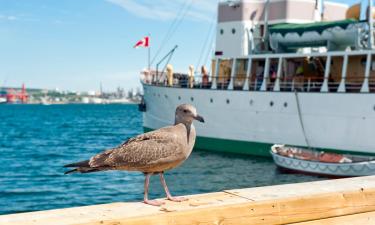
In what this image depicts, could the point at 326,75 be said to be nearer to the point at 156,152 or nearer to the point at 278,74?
the point at 278,74

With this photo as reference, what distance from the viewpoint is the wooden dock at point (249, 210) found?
10.4 ft

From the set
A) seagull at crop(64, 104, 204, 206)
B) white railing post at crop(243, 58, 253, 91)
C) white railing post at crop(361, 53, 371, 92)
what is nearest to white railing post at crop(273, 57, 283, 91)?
white railing post at crop(243, 58, 253, 91)

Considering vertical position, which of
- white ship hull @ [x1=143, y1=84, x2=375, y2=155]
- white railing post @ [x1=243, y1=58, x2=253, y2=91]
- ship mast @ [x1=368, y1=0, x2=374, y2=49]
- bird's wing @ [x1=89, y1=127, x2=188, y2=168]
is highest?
ship mast @ [x1=368, y1=0, x2=374, y2=49]

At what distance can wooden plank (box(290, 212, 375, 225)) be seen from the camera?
12.1ft

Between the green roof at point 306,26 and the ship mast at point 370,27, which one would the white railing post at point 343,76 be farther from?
the green roof at point 306,26

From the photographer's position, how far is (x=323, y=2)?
33188 mm

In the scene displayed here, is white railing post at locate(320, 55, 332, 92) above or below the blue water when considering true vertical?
above

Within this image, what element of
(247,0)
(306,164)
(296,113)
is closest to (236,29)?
(247,0)

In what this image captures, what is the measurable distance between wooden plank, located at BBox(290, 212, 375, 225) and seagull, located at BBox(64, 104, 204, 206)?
1.31m

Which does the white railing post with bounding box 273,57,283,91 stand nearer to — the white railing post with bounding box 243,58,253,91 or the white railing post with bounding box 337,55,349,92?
the white railing post with bounding box 243,58,253,91

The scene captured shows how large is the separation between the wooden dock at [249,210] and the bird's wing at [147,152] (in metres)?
0.70

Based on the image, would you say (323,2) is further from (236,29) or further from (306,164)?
(306,164)

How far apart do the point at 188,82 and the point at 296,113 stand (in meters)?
8.01

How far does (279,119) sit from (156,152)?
21.8 m
